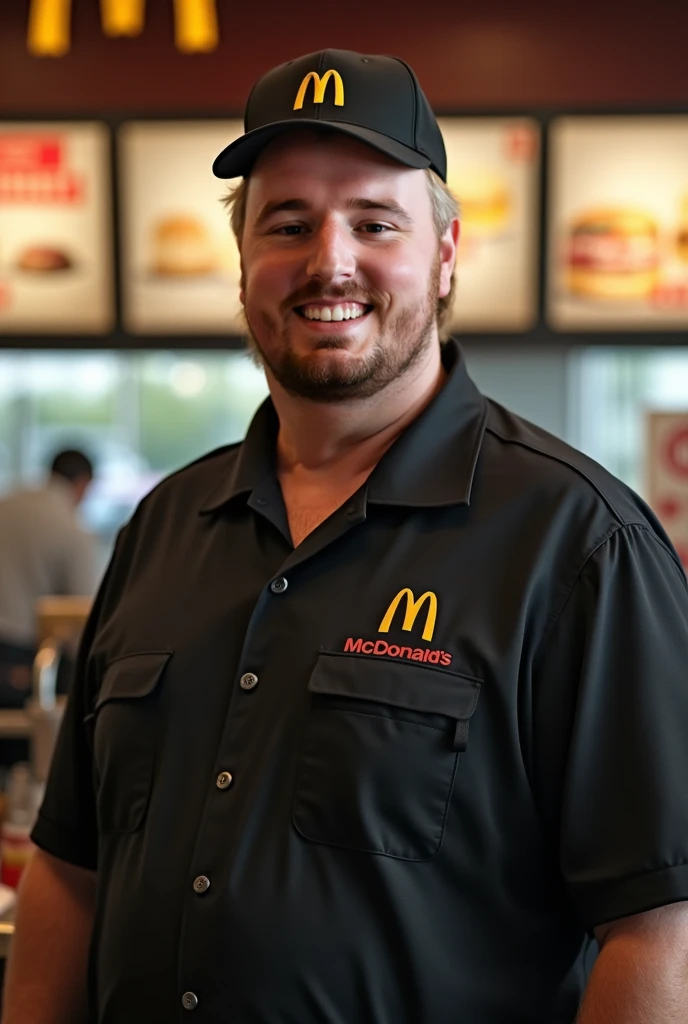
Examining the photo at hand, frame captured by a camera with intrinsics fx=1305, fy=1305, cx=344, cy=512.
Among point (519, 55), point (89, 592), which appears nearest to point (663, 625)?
point (519, 55)

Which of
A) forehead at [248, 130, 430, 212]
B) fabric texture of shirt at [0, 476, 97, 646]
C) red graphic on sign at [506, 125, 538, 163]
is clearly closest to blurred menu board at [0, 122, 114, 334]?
fabric texture of shirt at [0, 476, 97, 646]

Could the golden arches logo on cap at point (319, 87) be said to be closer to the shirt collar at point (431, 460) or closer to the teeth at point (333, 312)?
the teeth at point (333, 312)

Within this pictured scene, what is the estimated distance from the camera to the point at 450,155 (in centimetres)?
354

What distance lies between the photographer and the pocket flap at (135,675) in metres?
1.37

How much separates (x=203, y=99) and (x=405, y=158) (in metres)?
2.53

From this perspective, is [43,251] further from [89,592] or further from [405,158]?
[405,158]

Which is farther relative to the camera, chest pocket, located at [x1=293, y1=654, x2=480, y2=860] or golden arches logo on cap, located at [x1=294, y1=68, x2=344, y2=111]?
golden arches logo on cap, located at [x1=294, y1=68, x2=344, y2=111]

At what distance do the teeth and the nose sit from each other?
0.03 meters

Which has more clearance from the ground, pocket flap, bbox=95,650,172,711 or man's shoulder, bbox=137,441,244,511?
man's shoulder, bbox=137,441,244,511

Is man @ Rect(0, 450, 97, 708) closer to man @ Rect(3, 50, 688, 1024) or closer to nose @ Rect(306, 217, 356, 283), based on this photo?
man @ Rect(3, 50, 688, 1024)

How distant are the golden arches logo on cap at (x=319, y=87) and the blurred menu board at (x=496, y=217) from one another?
213 cm

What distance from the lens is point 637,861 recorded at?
1120mm

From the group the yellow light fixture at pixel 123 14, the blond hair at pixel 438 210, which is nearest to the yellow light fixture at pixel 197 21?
the yellow light fixture at pixel 123 14

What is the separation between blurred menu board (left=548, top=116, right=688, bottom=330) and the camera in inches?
138
